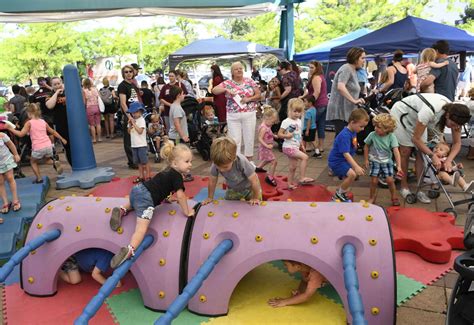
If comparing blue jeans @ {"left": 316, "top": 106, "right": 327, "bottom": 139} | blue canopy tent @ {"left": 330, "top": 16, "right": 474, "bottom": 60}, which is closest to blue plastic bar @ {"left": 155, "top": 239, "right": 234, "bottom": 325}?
blue jeans @ {"left": 316, "top": 106, "right": 327, "bottom": 139}

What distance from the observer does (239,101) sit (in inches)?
238

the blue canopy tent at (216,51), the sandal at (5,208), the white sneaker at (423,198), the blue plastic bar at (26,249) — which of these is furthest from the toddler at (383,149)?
the blue canopy tent at (216,51)

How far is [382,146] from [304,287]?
7.80 ft

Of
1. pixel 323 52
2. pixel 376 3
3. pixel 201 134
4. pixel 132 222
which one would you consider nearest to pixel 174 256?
pixel 132 222

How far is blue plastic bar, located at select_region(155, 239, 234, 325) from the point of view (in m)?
2.40

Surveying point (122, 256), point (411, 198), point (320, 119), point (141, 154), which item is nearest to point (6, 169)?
point (141, 154)

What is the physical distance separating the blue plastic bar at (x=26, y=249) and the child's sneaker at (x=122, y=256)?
0.76 m

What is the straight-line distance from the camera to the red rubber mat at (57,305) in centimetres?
332

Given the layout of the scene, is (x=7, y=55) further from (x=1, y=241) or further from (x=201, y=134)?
(x=1, y=241)

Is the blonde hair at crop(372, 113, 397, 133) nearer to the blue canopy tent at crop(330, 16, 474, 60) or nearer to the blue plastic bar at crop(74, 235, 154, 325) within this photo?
the blue plastic bar at crop(74, 235, 154, 325)

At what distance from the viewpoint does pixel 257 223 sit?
10.6ft

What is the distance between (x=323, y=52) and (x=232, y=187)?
1073 centimetres

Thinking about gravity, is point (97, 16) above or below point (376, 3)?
below

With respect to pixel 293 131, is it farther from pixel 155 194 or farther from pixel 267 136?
pixel 155 194
